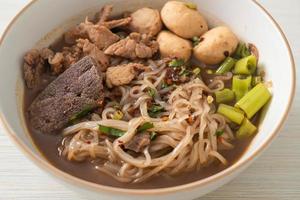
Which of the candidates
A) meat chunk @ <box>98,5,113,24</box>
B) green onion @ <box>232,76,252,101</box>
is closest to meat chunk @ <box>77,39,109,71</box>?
meat chunk @ <box>98,5,113,24</box>

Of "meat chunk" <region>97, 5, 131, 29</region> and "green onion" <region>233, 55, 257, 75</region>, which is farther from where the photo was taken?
"meat chunk" <region>97, 5, 131, 29</region>

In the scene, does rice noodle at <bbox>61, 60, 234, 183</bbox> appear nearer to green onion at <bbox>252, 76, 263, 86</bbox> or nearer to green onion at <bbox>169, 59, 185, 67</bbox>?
green onion at <bbox>169, 59, 185, 67</bbox>

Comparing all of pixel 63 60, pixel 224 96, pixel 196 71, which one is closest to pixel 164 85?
pixel 196 71

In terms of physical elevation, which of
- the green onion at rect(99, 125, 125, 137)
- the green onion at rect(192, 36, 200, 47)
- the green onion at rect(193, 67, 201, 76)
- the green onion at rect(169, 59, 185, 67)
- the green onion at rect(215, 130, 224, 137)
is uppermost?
the green onion at rect(192, 36, 200, 47)

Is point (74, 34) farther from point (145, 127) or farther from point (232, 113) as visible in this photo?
point (232, 113)

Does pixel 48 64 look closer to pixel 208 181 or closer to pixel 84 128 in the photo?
pixel 84 128

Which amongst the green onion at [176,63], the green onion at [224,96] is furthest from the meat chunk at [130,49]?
the green onion at [224,96]
